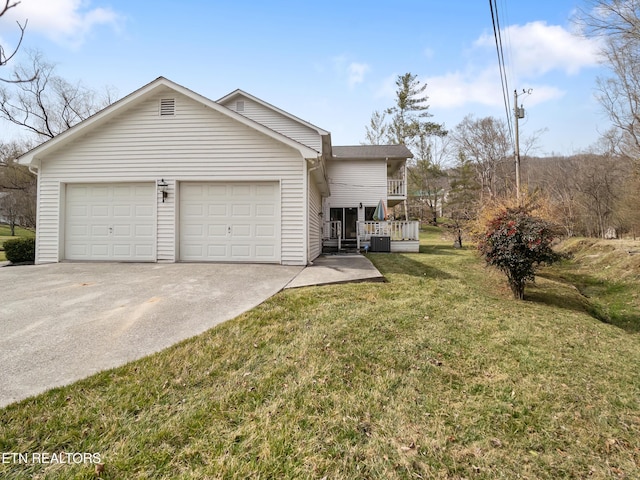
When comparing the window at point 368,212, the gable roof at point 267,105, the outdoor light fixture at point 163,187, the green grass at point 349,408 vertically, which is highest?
the gable roof at point 267,105

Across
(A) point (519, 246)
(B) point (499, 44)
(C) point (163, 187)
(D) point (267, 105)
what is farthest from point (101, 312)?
(D) point (267, 105)

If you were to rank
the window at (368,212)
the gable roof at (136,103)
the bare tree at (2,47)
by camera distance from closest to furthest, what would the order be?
the bare tree at (2,47), the gable roof at (136,103), the window at (368,212)

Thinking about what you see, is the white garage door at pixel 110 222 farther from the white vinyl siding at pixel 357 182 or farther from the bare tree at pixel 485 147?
the bare tree at pixel 485 147

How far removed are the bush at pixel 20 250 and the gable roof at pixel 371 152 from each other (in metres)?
14.5

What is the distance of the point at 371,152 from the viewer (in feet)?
62.4

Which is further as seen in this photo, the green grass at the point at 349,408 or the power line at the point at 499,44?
the power line at the point at 499,44

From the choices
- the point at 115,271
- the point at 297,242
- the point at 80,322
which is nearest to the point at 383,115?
the point at 297,242

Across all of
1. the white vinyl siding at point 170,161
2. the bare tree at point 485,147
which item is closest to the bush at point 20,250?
the white vinyl siding at point 170,161

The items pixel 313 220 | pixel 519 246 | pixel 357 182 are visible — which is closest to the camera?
pixel 519 246

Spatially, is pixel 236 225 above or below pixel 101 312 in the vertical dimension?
above

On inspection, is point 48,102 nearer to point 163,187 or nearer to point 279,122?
point 279,122

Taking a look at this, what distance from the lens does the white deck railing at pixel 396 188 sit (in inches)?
742

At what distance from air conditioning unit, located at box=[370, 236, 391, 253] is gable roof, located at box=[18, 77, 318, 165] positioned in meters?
6.84

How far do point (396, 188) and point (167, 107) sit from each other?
565 inches
